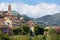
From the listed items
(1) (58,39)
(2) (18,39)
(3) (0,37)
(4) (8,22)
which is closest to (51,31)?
(1) (58,39)

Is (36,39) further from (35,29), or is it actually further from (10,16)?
(10,16)

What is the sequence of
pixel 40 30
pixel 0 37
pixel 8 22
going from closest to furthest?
1. pixel 0 37
2. pixel 40 30
3. pixel 8 22

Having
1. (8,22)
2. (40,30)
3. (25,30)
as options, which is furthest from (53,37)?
(8,22)

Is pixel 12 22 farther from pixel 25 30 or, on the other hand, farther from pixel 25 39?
pixel 25 39

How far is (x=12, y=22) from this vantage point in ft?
282

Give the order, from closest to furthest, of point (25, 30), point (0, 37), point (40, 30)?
point (0, 37) < point (25, 30) < point (40, 30)

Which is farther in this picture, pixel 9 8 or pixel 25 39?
pixel 9 8

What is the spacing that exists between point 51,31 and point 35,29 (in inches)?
1333

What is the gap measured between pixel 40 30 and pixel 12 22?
19.1 m

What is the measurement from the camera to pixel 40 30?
68.1m

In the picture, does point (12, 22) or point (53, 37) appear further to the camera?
point (12, 22)

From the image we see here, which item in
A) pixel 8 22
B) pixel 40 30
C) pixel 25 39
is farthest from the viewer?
pixel 8 22

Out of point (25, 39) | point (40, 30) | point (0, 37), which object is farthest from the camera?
point (40, 30)

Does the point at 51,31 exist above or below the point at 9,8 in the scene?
below
